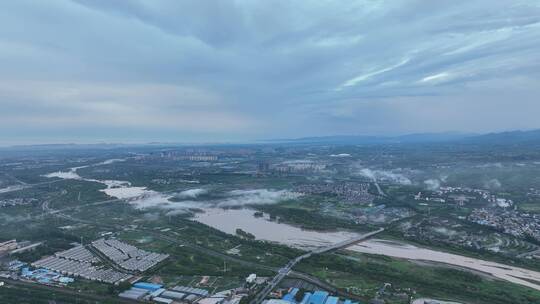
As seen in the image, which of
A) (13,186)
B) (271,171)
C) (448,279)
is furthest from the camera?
(271,171)

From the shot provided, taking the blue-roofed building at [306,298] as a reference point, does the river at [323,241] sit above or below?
below

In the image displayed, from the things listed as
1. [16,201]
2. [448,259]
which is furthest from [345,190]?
[16,201]

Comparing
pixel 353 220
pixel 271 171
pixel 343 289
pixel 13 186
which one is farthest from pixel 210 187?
pixel 343 289

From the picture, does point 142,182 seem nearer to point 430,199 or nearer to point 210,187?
point 210,187

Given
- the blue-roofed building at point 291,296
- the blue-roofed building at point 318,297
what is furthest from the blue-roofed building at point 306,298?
the blue-roofed building at point 291,296

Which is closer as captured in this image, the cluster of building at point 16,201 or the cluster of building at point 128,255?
the cluster of building at point 128,255

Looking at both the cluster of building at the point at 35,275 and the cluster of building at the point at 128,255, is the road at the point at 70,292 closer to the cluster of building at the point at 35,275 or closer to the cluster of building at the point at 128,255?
the cluster of building at the point at 35,275

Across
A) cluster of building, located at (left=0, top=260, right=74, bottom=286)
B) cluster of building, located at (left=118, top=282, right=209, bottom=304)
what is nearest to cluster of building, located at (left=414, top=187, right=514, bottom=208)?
cluster of building, located at (left=118, top=282, right=209, bottom=304)

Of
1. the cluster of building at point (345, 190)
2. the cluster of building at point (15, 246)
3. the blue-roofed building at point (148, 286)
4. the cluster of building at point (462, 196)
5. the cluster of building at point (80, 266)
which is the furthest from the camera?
the cluster of building at point (345, 190)
